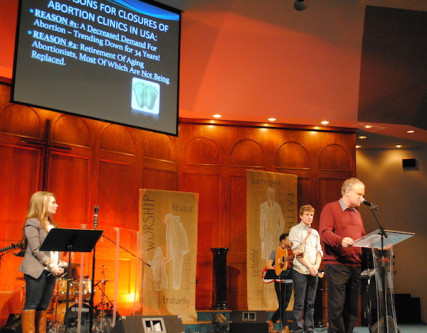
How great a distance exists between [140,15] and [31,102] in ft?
6.82

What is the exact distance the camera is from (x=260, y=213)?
28.8 ft

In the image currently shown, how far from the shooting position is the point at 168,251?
788 centimetres

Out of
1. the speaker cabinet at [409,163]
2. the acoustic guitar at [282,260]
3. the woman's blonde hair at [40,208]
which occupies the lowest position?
the acoustic guitar at [282,260]

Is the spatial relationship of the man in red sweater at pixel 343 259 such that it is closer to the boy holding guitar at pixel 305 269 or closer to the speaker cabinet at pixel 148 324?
the speaker cabinet at pixel 148 324

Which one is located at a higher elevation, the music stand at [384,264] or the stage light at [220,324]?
the music stand at [384,264]

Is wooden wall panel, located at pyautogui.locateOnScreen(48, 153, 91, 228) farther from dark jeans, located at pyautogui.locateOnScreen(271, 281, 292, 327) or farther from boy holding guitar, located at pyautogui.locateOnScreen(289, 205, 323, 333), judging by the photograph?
boy holding guitar, located at pyautogui.locateOnScreen(289, 205, 323, 333)

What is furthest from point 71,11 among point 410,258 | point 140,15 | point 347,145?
point 410,258

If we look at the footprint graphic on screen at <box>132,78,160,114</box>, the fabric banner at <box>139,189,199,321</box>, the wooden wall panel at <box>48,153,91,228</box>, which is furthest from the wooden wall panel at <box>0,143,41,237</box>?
the footprint graphic on screen at <box>132,78,160,114</box>

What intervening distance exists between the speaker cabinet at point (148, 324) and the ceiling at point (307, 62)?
4.50m

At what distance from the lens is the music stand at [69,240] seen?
4.45 m

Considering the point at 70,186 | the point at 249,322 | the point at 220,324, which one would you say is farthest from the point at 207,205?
the point at 249,322

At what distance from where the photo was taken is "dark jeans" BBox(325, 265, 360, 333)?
4.43 meters

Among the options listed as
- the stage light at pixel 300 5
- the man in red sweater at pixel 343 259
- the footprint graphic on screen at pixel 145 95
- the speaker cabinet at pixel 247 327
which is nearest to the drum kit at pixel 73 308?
the speaker cabinet at pixel 247 327

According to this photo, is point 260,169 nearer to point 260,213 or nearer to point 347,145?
point 260,213
